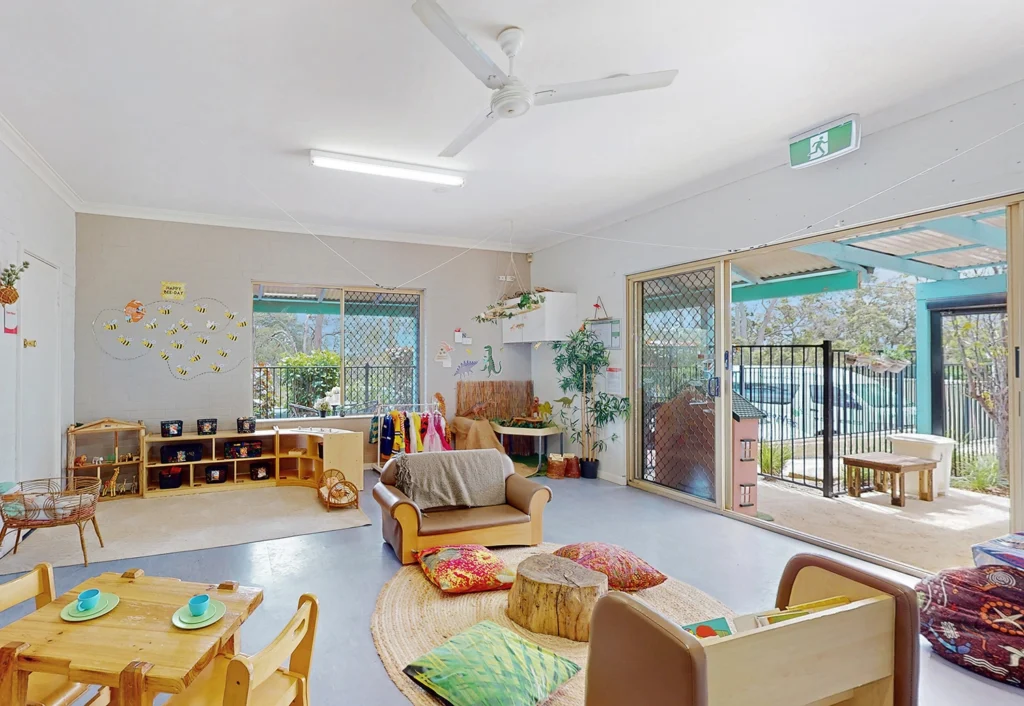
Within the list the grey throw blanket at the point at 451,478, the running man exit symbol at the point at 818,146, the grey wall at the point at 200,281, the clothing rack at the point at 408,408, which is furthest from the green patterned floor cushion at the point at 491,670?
the grey wall at the point at 200,281

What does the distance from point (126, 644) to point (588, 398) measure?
17.0 feet

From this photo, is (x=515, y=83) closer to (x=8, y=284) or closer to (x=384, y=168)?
(x=384, y=168)

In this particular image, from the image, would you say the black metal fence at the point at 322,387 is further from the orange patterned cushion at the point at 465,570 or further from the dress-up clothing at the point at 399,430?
the orange patterned cushion at the point at 465,570

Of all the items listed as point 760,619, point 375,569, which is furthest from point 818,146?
point 375,569

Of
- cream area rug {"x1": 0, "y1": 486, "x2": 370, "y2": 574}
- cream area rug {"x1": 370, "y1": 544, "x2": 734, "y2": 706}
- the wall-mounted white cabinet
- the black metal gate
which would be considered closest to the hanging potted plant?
cream area rug {"x1": 0, "y1": 486, "x2": 370, "y2": 574}

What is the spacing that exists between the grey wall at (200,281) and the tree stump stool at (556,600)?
14.4ft

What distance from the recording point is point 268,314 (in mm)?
6410

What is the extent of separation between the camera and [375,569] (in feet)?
11.5

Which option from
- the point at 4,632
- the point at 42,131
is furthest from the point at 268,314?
the point at 4,632

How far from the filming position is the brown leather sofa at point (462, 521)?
3564 millimetres

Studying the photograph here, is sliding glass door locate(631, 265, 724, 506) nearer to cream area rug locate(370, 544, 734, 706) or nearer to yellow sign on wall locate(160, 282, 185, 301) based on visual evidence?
cream area rug locate(370, 544, 734, 706)

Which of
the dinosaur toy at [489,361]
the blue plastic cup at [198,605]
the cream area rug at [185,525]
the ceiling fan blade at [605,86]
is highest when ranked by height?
the ceiling fan blade at [605,86]

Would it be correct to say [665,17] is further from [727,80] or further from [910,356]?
[910,356]

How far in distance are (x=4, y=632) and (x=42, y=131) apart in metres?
3.52
